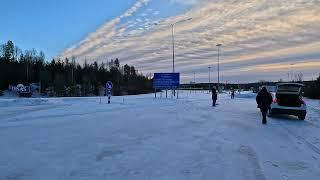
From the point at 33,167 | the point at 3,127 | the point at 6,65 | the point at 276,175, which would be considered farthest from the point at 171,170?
the point at 6,65

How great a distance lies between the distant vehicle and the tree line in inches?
2995

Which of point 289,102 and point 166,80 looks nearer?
point 289,102

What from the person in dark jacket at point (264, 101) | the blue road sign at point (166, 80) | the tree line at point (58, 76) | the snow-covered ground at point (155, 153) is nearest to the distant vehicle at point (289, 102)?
the person in dark jacket at point (264, 101)

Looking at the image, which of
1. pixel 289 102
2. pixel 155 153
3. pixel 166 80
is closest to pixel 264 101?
pixel 289 102

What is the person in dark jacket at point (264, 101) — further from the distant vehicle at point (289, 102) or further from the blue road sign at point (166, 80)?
the blue road sign at point (166, 80)

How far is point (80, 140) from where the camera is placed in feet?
46.9

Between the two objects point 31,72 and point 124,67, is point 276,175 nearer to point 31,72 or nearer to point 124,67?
point 31,72

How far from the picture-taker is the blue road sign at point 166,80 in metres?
62.3

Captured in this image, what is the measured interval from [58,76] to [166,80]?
57.2 meters

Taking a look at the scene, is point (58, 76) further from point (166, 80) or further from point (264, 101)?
point (264, 101)

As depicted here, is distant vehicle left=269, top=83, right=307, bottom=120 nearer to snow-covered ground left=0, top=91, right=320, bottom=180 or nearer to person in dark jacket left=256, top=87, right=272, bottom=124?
person in dark jacket left=256, top=87, right=272, bottom=124

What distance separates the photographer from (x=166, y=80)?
6244cm

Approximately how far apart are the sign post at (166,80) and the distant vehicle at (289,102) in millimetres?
34927

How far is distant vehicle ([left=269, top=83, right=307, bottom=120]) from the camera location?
84.6 feet
